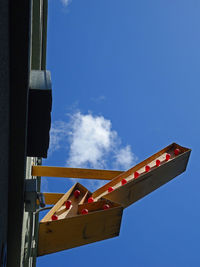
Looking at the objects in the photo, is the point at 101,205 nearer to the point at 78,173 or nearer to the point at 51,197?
the point at 78,173

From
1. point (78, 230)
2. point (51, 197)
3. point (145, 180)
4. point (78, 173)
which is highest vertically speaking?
point (78, 173)

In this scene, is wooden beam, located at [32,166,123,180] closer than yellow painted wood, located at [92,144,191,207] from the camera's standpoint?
No

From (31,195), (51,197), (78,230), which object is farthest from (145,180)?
(51,197)

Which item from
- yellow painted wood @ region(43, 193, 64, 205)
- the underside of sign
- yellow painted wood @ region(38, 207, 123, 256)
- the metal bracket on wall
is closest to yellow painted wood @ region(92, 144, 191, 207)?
the underside of sign

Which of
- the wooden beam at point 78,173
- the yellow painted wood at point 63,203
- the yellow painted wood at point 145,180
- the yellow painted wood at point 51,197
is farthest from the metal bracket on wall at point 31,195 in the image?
the yellow painted wood at point 51,197

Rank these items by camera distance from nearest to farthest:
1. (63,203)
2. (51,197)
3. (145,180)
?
(63,203)
(145,180)
(51,197)

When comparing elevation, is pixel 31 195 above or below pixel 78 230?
above

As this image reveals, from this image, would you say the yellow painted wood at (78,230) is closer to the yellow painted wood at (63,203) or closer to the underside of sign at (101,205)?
the underside of sign at (101,205)

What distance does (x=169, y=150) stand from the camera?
27.1 ft

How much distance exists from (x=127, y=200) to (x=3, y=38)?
4.48 m

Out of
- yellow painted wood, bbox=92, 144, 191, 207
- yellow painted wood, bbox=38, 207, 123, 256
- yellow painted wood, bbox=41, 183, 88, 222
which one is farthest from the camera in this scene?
yellow painted wood, bbox=92, 144, 191, 207

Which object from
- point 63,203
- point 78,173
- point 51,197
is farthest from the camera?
point 51,197

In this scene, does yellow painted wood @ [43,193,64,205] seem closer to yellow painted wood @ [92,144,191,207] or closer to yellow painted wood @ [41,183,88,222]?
yellow painted wood @ [41,183,88,222]

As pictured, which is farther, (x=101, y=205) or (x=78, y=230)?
(x=101, y=205)
